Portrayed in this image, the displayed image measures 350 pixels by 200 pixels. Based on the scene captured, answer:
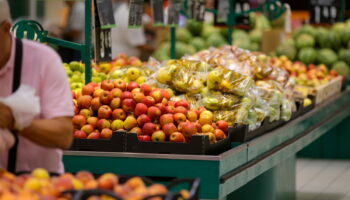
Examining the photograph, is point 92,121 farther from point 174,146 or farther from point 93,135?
point 174,146

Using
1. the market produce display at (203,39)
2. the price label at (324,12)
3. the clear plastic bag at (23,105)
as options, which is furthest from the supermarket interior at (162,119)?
the market produce display at (203,39)

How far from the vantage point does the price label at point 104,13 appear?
4566mm

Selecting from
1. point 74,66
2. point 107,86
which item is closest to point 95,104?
point 107,86

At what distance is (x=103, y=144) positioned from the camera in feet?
12.3

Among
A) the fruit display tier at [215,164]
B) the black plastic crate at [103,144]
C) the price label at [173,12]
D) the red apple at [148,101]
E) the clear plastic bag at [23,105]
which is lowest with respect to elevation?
the fruit display tier at [215,164]

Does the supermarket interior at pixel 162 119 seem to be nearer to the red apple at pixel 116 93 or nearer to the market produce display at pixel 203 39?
the red apple at pixel 116 93

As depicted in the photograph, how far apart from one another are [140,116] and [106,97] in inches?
10.5

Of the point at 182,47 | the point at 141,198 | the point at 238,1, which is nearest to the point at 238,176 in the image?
the point at 141,198

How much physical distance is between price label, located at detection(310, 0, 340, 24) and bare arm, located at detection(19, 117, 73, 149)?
6.13 meters

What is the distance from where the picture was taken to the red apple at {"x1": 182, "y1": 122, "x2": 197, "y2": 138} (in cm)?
378

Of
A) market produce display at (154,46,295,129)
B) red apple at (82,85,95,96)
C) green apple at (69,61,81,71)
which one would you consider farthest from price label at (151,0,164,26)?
red apple at (82,85,95,96)

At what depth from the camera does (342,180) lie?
23.3 feet

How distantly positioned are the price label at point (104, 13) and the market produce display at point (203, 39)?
363cm

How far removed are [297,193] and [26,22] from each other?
3191 mm
